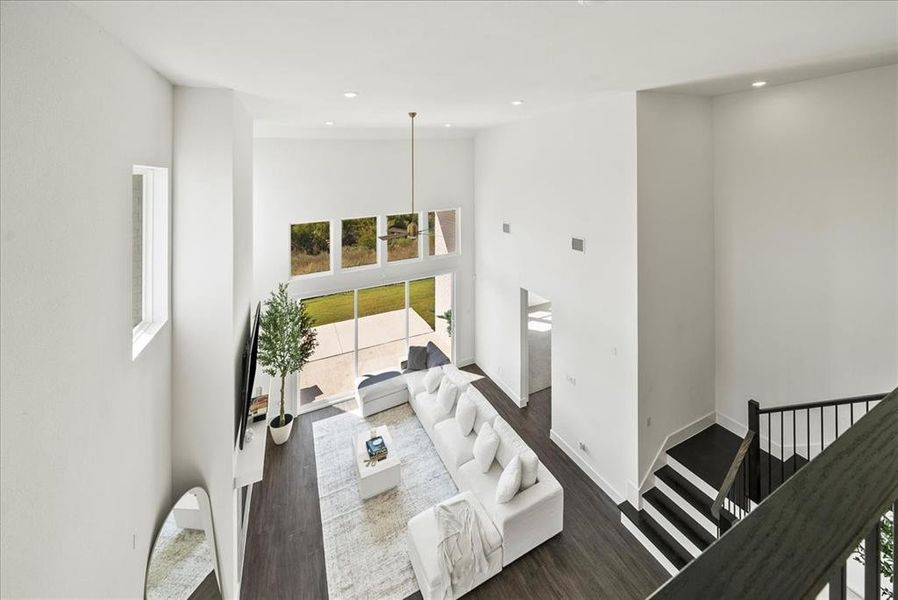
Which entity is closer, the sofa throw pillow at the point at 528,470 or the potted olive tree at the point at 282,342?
the sofa throw pillow at the point at 528,470

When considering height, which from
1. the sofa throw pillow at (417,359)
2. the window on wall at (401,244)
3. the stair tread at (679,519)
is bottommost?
the stair tread at (679,519)

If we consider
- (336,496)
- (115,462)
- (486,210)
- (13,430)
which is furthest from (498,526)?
(486,210)

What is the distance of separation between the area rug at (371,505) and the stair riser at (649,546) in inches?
81.2

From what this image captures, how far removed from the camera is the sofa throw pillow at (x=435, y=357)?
7.76m

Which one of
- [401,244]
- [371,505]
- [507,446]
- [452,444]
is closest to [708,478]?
[507,446]

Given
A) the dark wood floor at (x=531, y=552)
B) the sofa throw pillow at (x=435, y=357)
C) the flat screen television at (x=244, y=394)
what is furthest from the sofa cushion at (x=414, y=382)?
the flat screen television at (x=244, y=394)

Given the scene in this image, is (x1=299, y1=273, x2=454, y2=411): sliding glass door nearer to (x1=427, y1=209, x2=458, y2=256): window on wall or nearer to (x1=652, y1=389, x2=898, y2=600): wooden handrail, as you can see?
(x1=427, y1=209, x2=458, y2=256): window on wall

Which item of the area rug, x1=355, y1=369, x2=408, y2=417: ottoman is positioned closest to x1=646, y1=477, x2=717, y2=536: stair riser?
the area rug

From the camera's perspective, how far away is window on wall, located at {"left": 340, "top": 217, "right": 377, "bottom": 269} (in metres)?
7.44

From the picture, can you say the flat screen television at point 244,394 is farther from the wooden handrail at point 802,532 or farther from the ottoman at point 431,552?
the wooden handrail at point 802,532

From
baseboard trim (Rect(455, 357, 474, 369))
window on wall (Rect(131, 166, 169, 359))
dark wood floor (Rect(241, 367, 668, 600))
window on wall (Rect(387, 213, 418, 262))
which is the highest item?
window on wall (Rect(387, 213, 418, 262))

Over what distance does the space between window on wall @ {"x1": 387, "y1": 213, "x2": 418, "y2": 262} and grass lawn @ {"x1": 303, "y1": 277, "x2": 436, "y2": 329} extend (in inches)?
22.8

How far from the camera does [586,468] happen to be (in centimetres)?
560

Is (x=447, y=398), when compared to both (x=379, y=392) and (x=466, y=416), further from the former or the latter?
(x=379, y=392)
